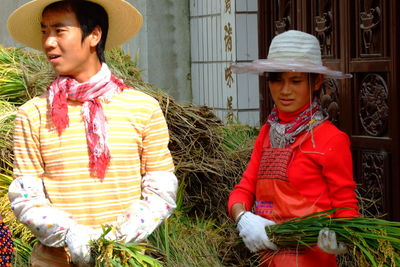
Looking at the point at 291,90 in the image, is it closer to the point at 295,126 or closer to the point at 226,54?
the point at 295,126

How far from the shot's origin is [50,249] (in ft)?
9.12

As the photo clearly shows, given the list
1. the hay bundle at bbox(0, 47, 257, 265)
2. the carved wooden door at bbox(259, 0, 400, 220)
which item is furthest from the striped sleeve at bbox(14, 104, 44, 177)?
the carved wooden door at bbox(259, 0, 400, 220)

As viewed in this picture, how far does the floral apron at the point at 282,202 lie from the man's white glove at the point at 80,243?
0.80 meters

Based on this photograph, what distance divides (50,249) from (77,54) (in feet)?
2.09

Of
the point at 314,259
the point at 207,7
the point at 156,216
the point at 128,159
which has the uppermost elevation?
the point at 207,7

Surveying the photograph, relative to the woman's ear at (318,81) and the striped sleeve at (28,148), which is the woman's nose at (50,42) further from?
the woman's ear at (318,81)

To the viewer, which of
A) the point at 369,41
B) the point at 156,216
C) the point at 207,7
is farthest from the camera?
the point at 207,7

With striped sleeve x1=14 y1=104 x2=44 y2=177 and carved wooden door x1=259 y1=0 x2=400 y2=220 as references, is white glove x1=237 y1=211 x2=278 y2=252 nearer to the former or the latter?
striped sleeve x1=14 y1=104 x2=44 y2=177

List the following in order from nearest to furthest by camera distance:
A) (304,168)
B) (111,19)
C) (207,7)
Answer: (111,19) → (304,168) → (207,7)

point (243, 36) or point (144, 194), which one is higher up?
point (243, 36)

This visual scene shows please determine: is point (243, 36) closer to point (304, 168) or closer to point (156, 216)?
point (304, 168)

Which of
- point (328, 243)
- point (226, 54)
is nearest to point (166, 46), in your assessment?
point (226, 54)

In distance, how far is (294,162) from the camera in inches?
128

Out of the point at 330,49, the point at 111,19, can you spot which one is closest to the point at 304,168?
the point at 111,19
